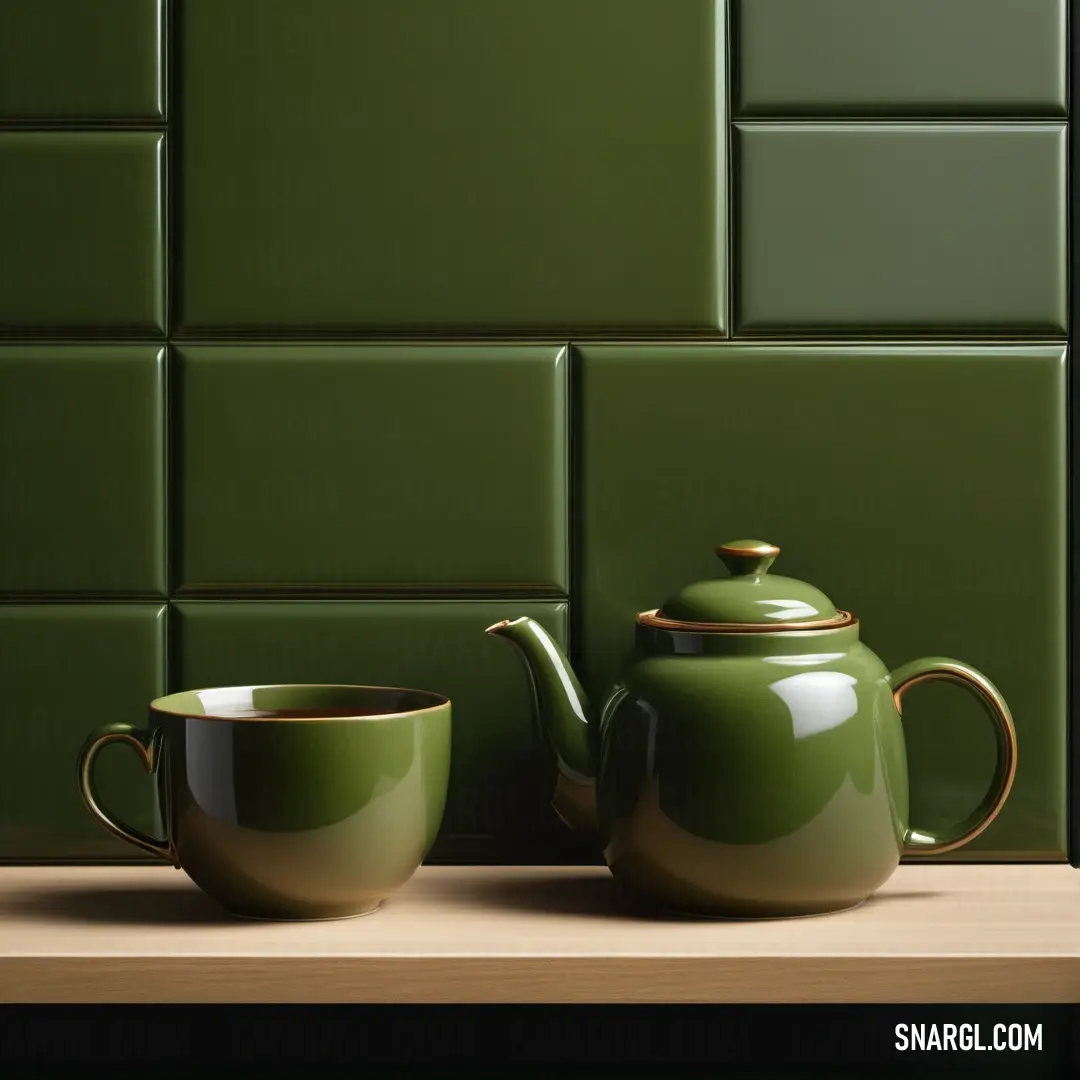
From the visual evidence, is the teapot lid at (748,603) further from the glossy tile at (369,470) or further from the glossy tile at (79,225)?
the glossy tile at (79,225)

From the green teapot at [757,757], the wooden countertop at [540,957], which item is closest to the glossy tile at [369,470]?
the green teapot at [757,757]

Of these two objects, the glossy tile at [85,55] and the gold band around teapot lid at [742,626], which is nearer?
the gold band around teapot lid at [742,626]

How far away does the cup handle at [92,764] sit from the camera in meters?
0.68

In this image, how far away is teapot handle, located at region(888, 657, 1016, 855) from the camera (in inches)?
26.9

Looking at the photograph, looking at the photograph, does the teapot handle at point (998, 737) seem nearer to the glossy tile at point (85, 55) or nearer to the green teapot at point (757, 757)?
the green teapot at point (757, 757)

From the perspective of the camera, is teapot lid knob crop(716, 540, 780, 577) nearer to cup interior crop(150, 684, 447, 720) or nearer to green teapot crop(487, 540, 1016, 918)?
green teapot crop(487, 540, 1016, 918)

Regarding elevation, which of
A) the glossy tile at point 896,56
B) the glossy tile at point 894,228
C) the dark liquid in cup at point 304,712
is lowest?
the dark liquid in cup at point 304,712

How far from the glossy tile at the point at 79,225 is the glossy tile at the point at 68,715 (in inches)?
7.6

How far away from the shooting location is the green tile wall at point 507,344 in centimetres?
77

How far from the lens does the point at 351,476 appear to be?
775 millimetres

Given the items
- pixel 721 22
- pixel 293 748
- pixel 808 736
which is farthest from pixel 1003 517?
pixel 293 748

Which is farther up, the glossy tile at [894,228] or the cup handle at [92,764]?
the glossy tile at [894,228]
